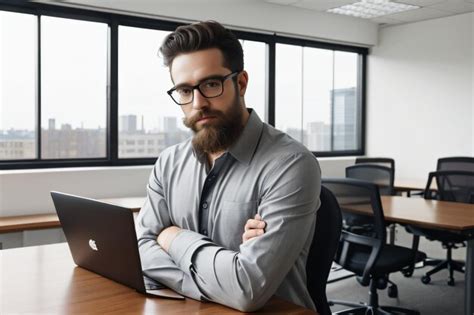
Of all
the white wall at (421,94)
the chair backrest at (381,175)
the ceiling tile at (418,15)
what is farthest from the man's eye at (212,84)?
the white wall at (421,94)

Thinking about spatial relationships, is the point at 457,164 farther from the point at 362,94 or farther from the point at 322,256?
the point at 322,256

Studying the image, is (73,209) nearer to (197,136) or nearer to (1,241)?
(197,136)

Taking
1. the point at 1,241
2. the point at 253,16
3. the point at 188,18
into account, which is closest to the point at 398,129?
the point at 253,16

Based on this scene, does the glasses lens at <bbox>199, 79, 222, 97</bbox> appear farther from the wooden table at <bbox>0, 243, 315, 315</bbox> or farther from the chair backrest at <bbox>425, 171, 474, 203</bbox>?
the chair backrest at <bbox>425, 171, 474, 203</bbox>

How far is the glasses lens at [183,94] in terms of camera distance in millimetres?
1322

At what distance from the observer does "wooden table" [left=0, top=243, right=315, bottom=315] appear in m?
1.13

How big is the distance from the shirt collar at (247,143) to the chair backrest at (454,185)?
296cm

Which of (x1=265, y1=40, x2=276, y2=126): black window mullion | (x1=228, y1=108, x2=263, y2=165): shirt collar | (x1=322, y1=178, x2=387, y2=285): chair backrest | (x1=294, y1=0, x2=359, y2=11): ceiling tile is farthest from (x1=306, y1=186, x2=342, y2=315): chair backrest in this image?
(x1=294, y1=0, x2=359, y2=11): ceiling tile

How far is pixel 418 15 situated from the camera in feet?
19.2

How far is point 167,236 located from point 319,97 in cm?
521

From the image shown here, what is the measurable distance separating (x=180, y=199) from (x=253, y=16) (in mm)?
4135

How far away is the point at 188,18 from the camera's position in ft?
15.9

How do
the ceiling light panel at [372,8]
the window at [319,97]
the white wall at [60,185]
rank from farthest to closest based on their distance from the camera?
the window at [319,97] → the ceiling light panel at [372,8] → the white wall at [60,185]

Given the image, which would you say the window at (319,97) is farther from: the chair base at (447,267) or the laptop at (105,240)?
the laptop at (105,240)
